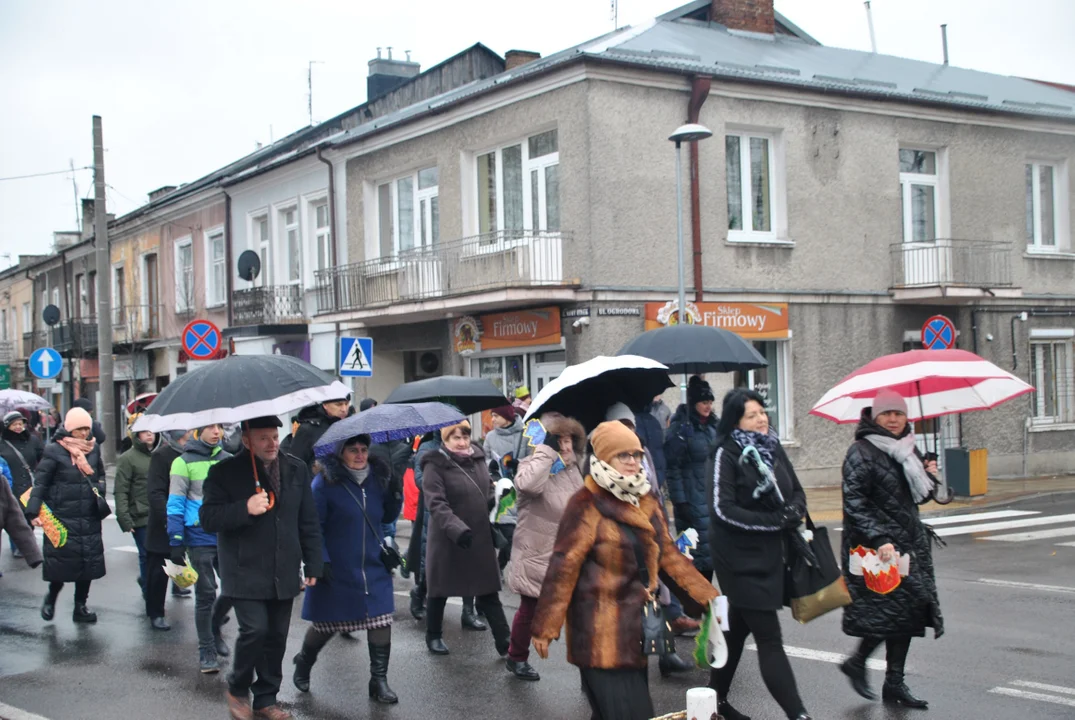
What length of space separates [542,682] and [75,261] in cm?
3709

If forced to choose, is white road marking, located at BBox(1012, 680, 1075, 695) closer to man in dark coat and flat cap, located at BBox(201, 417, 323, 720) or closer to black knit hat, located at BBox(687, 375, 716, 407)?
black knit hat, located at BBox(687, 375, 716, 407)

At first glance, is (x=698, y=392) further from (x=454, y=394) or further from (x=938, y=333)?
(x=938, y=333)

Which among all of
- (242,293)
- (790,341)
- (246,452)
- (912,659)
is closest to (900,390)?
(912,659)

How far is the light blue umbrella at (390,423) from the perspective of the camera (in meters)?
6.86

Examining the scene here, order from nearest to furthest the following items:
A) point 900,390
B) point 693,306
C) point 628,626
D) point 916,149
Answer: point 628,626, point 900,390, point 693,306, point 916,149

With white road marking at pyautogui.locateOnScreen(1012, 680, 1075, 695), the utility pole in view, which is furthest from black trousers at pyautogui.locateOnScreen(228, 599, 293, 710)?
the utility pole

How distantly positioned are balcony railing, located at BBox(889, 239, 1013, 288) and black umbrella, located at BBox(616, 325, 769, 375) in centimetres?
1231

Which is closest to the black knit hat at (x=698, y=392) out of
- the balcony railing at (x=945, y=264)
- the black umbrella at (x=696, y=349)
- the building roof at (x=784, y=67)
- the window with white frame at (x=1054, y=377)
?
the black umbrella at (x=696, y=349)

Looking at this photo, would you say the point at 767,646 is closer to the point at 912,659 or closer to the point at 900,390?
the point at 912,659

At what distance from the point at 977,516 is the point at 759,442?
445 inches

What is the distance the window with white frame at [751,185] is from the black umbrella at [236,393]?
45.6 feet

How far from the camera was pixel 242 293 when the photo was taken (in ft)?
88.0

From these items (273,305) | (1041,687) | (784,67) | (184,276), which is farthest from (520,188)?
(184,276)

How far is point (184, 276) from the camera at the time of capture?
31312 millimetres
